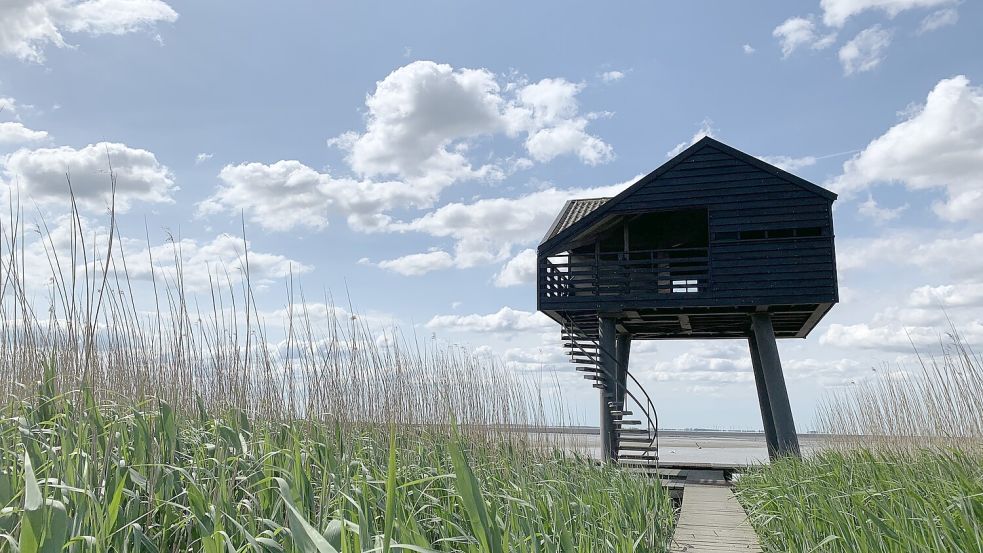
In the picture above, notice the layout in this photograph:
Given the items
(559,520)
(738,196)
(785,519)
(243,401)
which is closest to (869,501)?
(785,519)

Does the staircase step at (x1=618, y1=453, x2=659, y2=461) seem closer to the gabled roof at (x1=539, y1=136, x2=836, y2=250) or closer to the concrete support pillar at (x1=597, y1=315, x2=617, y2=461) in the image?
the concrete support pillar at (x1=597, y1=315, x2=617, y2=461)

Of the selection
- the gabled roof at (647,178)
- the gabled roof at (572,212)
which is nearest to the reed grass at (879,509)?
the gabled roof at (647,178)

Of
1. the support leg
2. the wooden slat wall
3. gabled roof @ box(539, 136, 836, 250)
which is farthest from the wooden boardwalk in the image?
the support leg

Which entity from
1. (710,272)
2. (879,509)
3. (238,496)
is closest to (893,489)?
(879,509)

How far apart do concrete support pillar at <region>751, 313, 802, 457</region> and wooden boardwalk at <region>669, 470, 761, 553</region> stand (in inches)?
144

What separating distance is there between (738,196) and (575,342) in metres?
4.17

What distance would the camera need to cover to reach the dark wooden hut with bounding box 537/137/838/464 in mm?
12539

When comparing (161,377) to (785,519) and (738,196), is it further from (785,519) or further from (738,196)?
(738,196)

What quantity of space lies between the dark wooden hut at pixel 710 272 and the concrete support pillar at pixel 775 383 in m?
0.02

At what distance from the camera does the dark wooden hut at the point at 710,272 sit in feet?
41.1

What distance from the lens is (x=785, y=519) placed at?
530 centimetres

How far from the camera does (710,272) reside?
1281 cm

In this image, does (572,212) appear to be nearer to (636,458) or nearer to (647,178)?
(647,178)

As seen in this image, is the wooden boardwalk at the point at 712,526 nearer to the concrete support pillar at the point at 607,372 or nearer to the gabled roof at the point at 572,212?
the concrete support pillar at the point at 607,372
